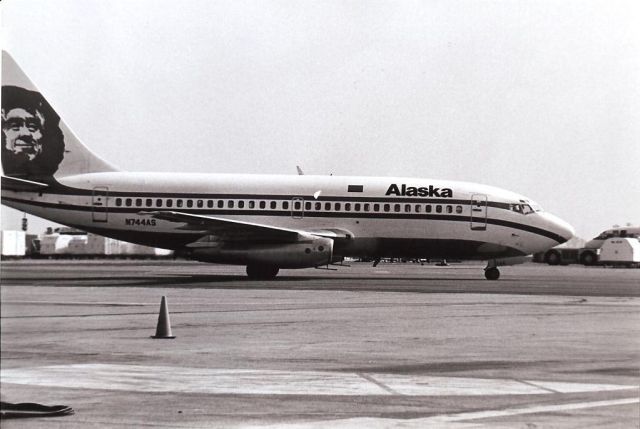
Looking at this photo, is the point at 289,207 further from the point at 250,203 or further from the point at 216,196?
the point at 216,196

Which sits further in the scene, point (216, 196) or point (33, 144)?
point (33, 144)

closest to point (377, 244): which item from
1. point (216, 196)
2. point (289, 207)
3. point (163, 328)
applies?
point (289, 207)

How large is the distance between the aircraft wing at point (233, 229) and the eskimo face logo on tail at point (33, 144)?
14.8 feet

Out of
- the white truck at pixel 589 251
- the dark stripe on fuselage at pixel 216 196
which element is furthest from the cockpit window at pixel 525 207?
the white truck at pixel 589 251

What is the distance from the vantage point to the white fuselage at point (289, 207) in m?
32.9

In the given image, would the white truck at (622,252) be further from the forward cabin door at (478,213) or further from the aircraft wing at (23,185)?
the aircraft wing at (23,185)

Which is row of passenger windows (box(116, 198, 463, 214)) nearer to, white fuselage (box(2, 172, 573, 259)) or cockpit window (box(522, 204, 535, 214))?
white fuselage (box(2, 172, 573, 259))

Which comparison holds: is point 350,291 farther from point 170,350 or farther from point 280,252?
point 170,350

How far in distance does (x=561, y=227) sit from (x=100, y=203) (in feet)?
54.3

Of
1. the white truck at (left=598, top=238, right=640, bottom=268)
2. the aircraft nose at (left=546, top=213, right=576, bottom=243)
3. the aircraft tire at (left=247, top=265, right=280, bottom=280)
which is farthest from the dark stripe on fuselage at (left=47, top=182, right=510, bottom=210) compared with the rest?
the white truck at (left=598, top=238, right=640, bottom=268)

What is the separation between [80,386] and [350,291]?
1586 cm

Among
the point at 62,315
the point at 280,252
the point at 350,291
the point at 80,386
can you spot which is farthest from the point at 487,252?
the point at 80,386

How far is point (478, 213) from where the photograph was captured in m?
33.6

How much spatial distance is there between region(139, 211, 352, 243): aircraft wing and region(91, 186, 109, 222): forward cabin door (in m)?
2.15
